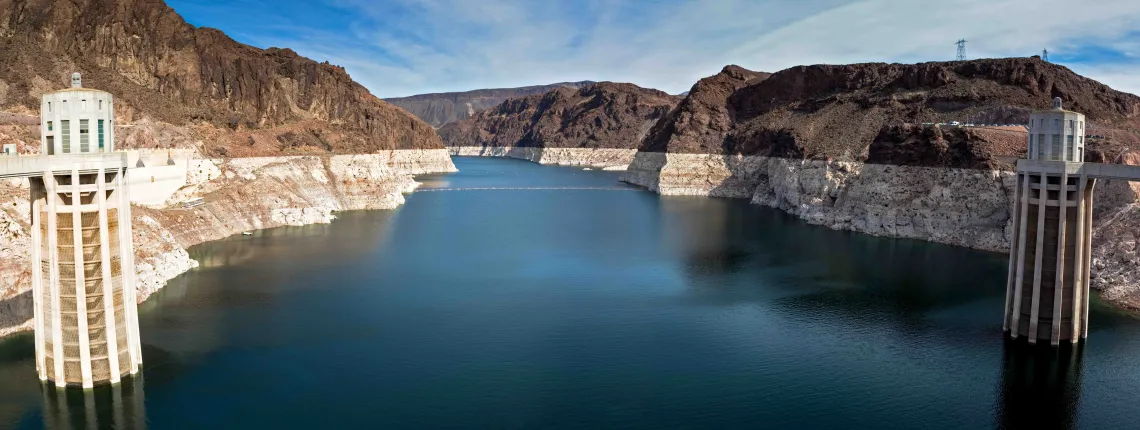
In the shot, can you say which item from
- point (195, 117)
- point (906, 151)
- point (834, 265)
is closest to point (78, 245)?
point (834, 265)

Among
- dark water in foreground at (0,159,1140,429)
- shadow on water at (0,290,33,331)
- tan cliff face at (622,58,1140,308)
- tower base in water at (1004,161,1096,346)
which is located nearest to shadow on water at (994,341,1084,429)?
dark water in foreground at (0,159,1140,429)

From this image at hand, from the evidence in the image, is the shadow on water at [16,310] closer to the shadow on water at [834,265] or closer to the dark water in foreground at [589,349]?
the dark water in foreground at [589,349]

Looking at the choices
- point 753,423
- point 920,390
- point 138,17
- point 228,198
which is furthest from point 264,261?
point 138,17

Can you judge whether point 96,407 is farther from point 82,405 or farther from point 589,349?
point 589,349

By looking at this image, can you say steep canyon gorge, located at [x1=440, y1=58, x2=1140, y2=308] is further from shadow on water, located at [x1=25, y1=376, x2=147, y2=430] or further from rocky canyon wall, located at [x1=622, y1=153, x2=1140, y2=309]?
shadow on water, located at [x1=25, y1=376, x2=147, y2=430]

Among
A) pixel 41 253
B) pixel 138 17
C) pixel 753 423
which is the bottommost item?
pixel 753 423

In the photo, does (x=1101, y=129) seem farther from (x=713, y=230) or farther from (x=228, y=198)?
(x=228, y=198)
